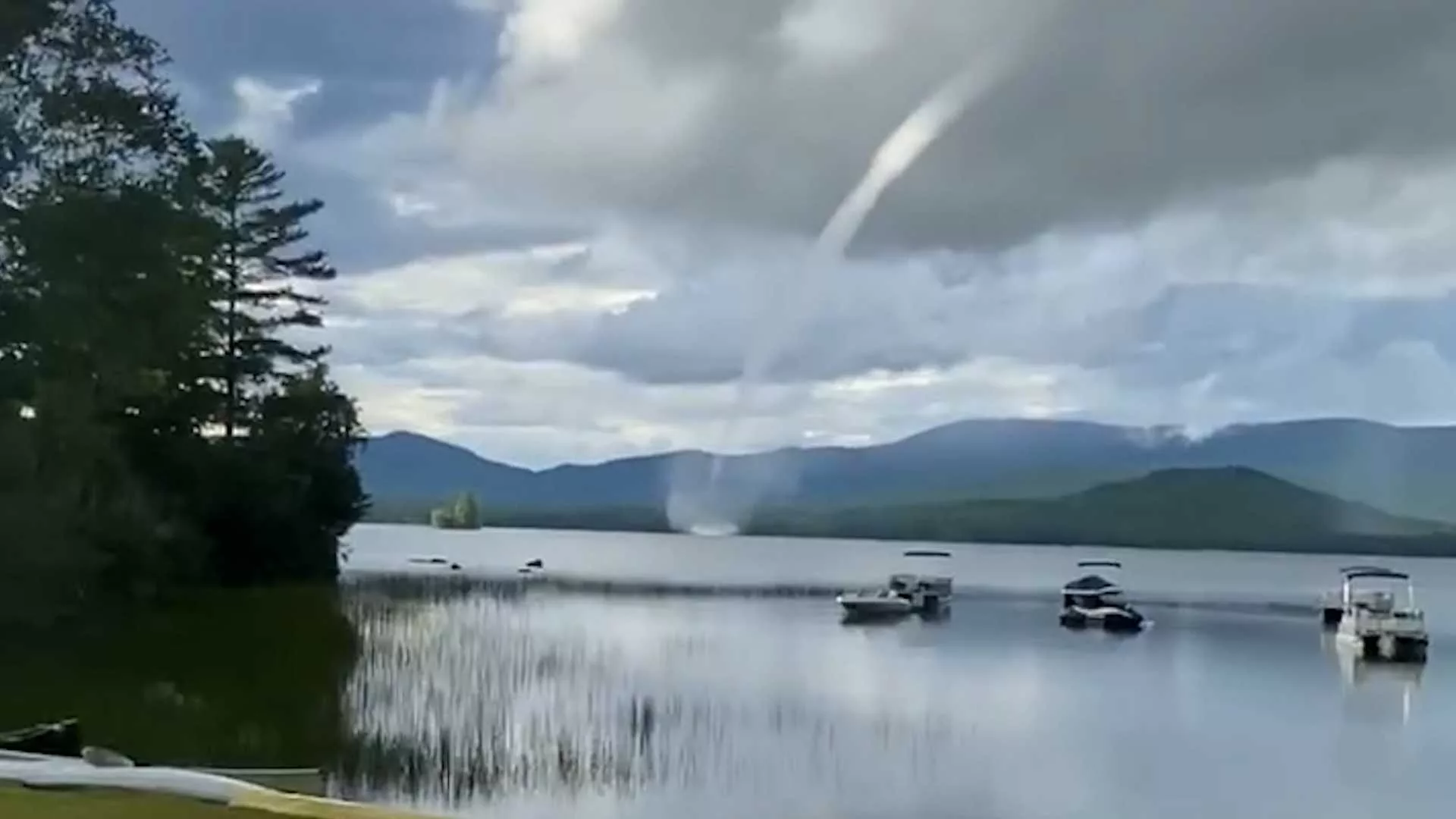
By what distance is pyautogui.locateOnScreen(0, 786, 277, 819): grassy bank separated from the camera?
607cm

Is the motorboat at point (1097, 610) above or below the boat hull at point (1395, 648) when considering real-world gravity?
above

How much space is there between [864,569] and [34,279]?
6567 cm

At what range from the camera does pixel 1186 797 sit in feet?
59.8

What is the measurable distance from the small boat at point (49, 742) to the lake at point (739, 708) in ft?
13.9

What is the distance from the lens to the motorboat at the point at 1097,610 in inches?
1818

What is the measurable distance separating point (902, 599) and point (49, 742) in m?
42.9

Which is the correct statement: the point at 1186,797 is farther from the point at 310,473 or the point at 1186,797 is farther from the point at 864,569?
the point at 864,569

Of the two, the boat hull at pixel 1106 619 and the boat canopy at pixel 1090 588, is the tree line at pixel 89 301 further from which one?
the boat canopy at pixel 1090 588

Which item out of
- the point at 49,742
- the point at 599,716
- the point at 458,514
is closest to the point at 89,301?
the point at 599,716

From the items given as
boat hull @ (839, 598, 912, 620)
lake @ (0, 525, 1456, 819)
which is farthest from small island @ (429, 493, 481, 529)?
lake @ (0, 525, 1456, 819)

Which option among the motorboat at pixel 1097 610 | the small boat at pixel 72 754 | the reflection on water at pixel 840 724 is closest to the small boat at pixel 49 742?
the small boat at pixel 72 754

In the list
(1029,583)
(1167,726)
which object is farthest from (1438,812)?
(1029,583)

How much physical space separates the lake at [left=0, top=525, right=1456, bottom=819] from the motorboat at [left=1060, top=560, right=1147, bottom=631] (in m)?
Answer: 1.42

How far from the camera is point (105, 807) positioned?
6199 millimetres
